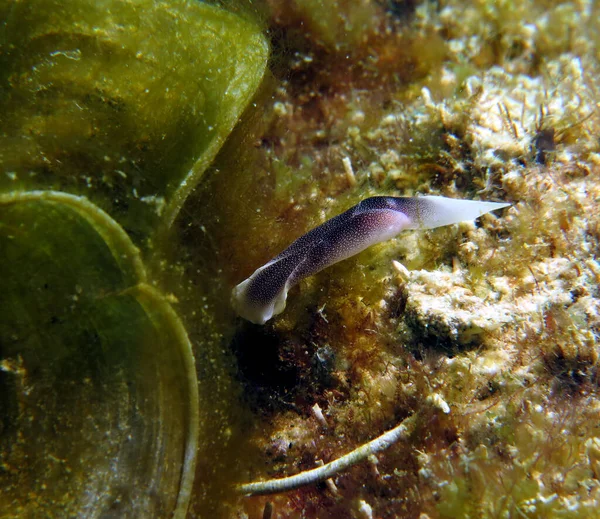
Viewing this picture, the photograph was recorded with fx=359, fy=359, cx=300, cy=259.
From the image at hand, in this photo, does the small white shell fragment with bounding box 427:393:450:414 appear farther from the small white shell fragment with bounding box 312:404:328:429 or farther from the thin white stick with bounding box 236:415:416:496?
the small white shell fragment with bounding box 312:404:328:429

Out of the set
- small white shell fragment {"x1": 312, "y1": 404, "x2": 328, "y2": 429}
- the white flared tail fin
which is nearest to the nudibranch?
the white flared tail fin

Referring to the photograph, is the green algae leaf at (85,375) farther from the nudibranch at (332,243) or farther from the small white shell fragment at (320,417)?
the small white shell fragment at (320,417)

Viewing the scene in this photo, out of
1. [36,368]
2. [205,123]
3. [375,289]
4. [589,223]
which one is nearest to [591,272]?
[589,223]

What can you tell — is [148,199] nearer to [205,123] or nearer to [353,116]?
[205,123]

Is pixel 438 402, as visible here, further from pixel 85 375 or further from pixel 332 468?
pixel 85 375

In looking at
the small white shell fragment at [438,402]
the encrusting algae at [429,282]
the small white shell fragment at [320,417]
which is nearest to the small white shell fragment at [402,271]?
the encrusting algae at [429,282]
